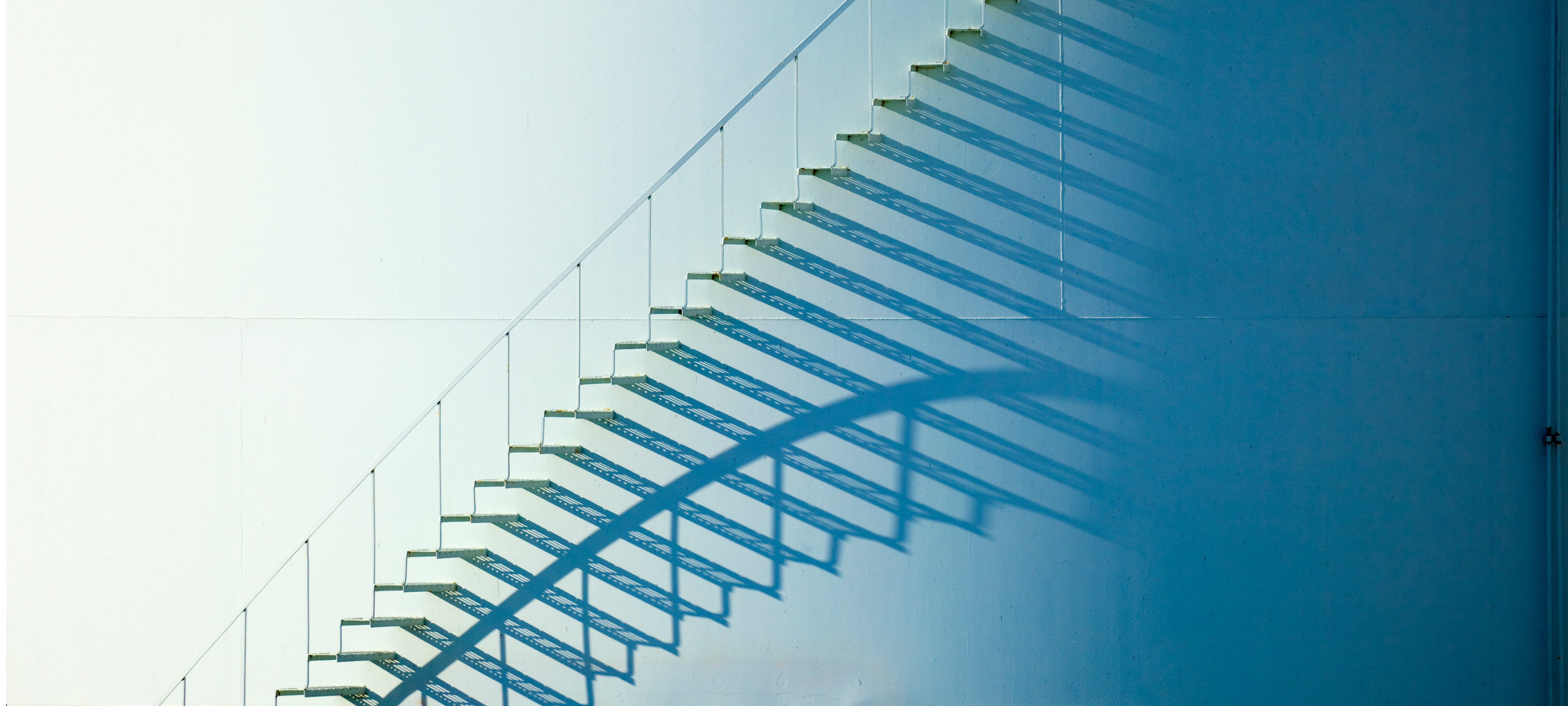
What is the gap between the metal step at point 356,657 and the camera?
7.37m

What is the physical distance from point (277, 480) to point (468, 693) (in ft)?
7.67

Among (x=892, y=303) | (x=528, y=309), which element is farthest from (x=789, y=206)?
(x=528, y=309)

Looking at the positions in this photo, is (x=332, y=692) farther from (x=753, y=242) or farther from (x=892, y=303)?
(x=892, y=303)

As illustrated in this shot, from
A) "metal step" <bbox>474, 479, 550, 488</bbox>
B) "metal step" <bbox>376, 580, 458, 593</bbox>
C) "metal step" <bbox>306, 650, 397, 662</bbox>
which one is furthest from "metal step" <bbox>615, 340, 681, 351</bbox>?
"metal step" <bbox>306, 650, 397, 662</bbox>

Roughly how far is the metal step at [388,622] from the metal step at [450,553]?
1.67ft

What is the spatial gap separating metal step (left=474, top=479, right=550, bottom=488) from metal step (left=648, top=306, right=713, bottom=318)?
1.60 metres

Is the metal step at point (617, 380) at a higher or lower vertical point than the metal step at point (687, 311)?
lower

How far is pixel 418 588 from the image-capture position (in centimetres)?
739

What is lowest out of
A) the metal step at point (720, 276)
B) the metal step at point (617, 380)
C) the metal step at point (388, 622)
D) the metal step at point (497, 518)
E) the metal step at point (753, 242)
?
the metal step at point (388, 622)

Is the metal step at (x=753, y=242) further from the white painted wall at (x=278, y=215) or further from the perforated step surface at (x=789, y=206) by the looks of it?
the white painted wall at (x=278, y=215)

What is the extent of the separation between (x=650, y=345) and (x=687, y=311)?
40 centimetres

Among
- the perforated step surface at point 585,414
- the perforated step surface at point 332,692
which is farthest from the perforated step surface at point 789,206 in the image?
the perforated step surface at point 332,692

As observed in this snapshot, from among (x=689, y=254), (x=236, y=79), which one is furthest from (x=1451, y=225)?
(x=236, y=79)

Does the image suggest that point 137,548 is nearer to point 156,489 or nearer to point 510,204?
point 156,489
